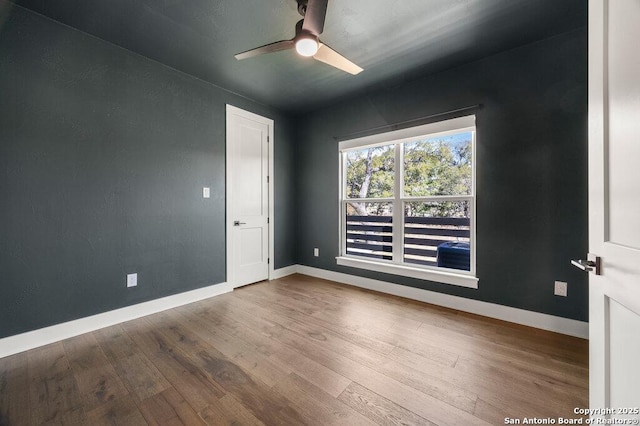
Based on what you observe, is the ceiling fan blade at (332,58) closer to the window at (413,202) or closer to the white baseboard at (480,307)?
the window at (413,202)

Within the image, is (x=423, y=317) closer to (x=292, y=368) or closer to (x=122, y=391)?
(x=292, y=368)

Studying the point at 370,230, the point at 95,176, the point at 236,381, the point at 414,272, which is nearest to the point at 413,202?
the point at 370,230

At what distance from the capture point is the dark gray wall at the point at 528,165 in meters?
2.14

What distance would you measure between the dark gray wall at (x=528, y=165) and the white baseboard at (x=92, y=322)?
272cm

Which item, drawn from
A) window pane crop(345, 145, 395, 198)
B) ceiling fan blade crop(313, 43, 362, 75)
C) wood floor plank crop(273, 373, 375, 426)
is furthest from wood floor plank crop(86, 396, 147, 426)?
window pane crop(345, 145, 395, 198)

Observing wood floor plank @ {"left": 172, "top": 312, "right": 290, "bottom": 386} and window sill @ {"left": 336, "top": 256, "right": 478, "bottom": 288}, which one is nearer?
wood floor plank @ {"left": 172, "top": 312, "right": 290, "bottom": 386}

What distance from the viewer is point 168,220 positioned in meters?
2.79

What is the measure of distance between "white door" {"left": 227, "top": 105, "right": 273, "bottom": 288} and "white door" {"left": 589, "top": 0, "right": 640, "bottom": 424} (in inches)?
128

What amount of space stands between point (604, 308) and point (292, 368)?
1.64 m

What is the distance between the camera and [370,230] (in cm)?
354

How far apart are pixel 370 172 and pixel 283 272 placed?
2.08 metres

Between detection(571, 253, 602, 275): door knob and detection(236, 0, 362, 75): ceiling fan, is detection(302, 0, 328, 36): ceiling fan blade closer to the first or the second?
detection(236, 0, 362, 75): ceiling fan

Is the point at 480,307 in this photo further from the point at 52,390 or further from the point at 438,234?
the point at 52,390

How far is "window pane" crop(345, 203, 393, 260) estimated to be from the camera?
3369mm
